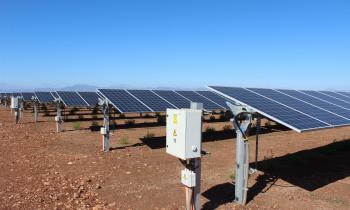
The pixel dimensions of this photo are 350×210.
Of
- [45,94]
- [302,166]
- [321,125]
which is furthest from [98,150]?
[45,94]

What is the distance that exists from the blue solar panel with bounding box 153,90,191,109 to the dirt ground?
247 cm

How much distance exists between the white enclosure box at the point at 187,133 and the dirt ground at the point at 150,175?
1.60 m

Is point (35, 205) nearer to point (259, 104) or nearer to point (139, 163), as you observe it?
A: point (139, 163)

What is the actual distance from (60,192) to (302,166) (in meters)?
7.56

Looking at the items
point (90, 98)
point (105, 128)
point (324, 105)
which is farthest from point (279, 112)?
point (90, 98)

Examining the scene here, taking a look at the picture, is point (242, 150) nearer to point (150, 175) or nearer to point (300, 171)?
point (150, 175)

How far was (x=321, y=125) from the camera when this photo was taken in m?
9.31

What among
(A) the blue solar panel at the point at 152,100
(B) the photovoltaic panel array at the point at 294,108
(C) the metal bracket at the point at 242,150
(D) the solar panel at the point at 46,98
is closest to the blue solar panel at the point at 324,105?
(B) the photovoltaic panel array at the point at 294,108

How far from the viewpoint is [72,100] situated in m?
27.9

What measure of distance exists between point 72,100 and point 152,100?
10.6 metres

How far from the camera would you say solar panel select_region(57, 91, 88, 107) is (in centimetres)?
2641

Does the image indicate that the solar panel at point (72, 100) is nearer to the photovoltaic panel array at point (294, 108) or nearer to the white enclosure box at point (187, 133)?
the photovoltaic panel array at point (294, 108)

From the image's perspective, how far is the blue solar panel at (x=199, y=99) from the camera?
2060cm

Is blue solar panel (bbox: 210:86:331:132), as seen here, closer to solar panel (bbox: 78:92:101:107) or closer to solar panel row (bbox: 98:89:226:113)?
solar panel row (bbox: 98:89:226:113)
